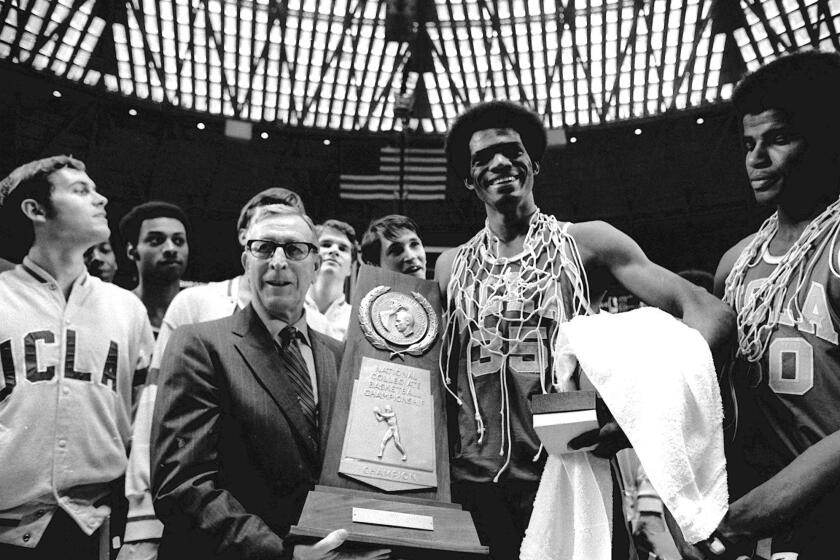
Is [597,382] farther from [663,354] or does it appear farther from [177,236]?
[177,236]

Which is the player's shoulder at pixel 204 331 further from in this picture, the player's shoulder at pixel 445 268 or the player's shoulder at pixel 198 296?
the player's shoulder at pixel 198 296

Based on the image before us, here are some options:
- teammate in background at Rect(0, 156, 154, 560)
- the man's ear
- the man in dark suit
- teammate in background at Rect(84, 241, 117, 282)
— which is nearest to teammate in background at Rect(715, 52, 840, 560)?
the man in dark suit

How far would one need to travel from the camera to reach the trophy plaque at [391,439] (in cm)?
198

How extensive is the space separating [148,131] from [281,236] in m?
14.8

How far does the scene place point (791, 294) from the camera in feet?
7.07

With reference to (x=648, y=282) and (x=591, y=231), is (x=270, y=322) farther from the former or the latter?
(x=648, y=282)

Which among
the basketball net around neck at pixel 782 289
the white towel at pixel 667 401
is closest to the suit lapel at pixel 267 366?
the white towel at pixel 667 401

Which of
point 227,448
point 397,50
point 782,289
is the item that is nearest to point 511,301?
point 782,289

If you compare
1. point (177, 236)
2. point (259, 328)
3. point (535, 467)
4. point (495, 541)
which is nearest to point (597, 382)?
point (535, 467)

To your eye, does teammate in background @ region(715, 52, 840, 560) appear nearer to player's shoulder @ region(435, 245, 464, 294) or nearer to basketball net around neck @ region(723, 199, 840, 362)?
basketball net around neck @ region(723, 199, 840, 362)

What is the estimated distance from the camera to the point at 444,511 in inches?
83.2

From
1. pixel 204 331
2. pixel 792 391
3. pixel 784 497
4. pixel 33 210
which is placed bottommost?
pixel 784 497

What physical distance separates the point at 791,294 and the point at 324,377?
1.49m

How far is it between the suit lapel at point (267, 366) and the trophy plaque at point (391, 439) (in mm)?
129
